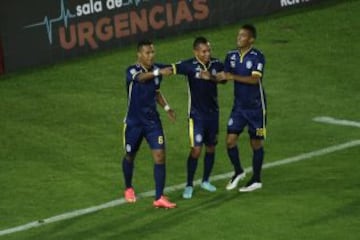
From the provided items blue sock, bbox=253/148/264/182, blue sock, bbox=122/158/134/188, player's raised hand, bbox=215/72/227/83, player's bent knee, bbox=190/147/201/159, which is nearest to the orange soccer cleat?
blue sock, bbox=122/158/134/188

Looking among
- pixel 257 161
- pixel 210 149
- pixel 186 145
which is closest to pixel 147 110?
pixel 210 149

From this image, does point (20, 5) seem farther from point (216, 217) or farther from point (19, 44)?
point (216, 217)

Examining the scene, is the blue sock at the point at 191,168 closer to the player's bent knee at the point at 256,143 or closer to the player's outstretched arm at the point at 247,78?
the player's bent knee at the point at 256,143

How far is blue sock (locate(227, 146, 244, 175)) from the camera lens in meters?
17.3

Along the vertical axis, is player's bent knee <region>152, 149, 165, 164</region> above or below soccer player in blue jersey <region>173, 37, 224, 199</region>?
below

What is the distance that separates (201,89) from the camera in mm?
16812

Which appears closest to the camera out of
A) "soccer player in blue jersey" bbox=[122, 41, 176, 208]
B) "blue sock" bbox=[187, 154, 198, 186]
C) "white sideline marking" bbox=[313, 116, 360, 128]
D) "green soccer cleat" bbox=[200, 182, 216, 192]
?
"soccer player in blue jersey" bbox=[122, 41, 176, 208]

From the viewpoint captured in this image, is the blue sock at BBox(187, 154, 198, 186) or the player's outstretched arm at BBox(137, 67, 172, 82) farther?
the blue sock at BBox(187, 154, 198, 186)

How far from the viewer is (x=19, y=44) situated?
23609 mm

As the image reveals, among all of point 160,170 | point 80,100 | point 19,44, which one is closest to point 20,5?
point 19,44

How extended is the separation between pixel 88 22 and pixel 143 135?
8.23 metres

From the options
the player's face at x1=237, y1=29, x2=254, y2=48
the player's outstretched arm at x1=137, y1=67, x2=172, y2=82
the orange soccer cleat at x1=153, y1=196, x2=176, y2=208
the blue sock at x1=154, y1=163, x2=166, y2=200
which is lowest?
the orange soccer cleat at x1=153, y1=196, x2=176, y2=208

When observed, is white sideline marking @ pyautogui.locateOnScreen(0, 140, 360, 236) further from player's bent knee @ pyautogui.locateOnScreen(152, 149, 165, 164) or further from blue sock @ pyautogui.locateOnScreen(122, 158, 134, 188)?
player's bent knee @ pyautogui.locateOnScreen(152, 149, 165, 164)

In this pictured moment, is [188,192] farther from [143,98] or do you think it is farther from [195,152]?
[143,98]
